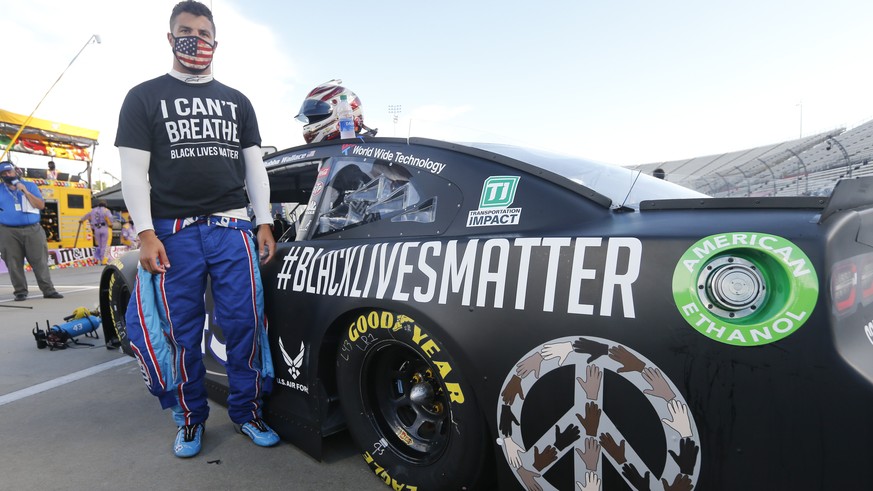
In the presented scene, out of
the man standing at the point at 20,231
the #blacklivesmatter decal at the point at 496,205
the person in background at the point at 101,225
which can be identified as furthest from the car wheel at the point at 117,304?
the person in background at the point at 101,225

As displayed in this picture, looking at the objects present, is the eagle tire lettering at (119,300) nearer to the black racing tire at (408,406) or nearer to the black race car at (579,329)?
the black race car at (579,329)

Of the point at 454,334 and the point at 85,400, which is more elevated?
the point at 454,334

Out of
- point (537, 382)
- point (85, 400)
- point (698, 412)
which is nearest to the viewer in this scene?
point (698, 412)

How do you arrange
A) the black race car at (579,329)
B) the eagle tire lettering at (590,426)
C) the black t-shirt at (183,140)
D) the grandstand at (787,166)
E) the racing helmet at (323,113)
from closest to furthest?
the black race car at (579,329) < the eagle tire lettering at (590,426) < the black t-shirt at (183,140) < the racing helmet at (323,113) < the grandstand at (787,166)

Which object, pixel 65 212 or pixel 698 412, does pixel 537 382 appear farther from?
pixel 65 212

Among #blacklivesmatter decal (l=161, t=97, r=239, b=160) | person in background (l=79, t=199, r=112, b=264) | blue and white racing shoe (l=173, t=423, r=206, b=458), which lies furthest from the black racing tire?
person in background (l=79, t=199, r=112, b=264)

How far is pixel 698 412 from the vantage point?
3.40 feet

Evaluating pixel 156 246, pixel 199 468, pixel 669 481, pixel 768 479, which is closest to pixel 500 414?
pixel 669 481

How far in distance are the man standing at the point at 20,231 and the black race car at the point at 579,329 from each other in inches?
241

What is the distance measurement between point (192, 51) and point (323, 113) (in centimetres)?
108

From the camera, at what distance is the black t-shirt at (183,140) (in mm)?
1945

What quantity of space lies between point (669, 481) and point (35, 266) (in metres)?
7.76

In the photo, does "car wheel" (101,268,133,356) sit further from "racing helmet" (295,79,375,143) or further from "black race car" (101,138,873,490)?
"black race car" (101,138,873,490)

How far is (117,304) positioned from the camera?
335 cm
